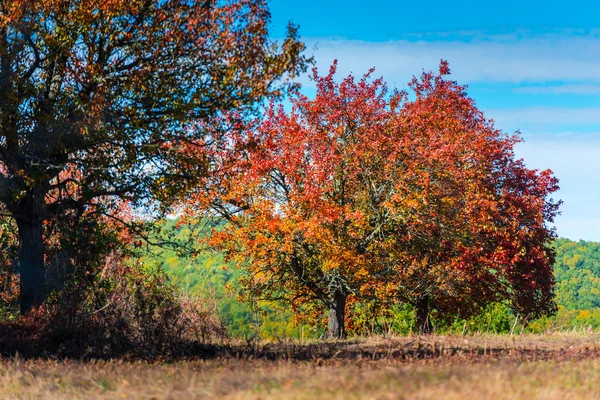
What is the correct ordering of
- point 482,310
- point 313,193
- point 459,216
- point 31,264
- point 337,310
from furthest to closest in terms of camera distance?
1. point 482,310
2. point 337,310
3. point 459,216
4. point 313,193
5. point 31,264

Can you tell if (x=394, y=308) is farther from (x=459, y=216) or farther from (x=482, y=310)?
(x=459, y=216)

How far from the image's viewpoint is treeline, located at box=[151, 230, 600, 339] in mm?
22578

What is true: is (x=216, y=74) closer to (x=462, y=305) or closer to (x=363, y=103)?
(x=363, y=103)

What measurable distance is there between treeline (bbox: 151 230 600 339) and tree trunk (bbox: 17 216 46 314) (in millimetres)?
3010

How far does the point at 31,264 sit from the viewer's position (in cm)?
1401

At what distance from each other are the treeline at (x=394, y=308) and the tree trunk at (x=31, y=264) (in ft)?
9.87

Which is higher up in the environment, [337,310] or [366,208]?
[366,208]

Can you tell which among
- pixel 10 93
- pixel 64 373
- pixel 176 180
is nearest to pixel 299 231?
pixel 176 180

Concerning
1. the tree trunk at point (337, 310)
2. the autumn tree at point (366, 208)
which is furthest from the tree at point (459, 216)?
the tree trunk at point (337, 310)

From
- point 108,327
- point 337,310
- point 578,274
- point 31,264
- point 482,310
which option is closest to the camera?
point 108,327

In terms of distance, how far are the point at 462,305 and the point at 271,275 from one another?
816cm

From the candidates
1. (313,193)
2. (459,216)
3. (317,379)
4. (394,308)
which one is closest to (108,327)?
(317,379)

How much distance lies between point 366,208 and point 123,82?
933 cm

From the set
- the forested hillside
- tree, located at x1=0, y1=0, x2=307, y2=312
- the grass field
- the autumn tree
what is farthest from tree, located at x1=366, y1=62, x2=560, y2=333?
the forested hillside
